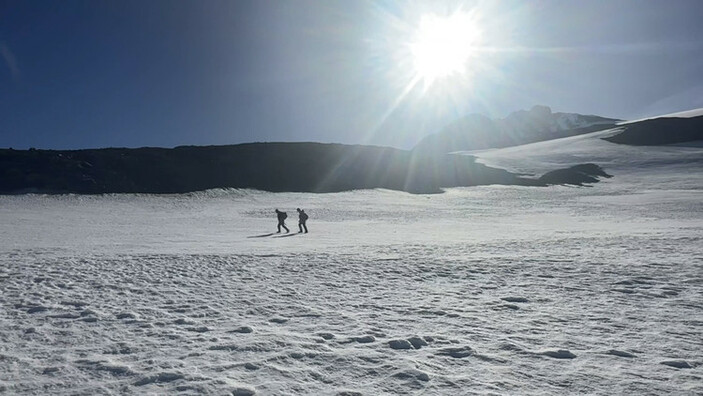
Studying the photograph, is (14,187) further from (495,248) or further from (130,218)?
(495,248)

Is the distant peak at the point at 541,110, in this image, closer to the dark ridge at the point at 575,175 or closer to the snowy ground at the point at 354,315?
the dark ridge at the point at 575,175

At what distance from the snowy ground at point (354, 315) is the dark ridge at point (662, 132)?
87.8m

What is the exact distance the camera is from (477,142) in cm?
16725

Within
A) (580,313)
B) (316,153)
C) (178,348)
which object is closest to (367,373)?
(178,348)

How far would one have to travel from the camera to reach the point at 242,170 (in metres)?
57.5

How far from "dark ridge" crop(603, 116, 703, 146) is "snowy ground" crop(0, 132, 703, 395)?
87.8 metres

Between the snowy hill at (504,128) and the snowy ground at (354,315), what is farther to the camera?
the snowy hill at (504,128)

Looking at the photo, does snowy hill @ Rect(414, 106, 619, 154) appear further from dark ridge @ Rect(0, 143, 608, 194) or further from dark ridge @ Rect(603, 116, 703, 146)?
dark ridge @ Rect(0, 143, 608, 194)

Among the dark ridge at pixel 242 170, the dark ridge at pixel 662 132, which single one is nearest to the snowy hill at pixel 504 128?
the dark ridge at pixel 662 132

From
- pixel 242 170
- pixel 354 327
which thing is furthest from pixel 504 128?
pixel 354 327

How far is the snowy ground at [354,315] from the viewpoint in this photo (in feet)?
16.5

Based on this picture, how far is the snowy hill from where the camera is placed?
549 feet

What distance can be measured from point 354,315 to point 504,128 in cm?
18747

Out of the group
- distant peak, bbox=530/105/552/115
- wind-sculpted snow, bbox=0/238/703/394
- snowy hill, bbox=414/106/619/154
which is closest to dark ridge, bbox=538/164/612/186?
wind-sculpted snow, bbox=0/238/703/394
